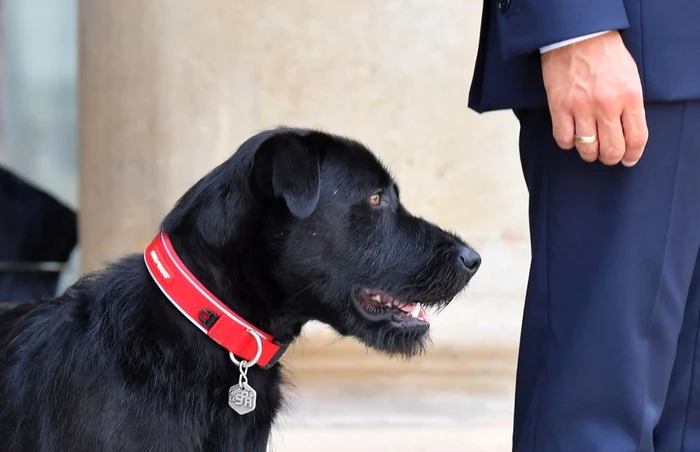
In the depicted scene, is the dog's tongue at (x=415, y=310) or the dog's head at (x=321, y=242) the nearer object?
the dog's head at (x=321, y=242)

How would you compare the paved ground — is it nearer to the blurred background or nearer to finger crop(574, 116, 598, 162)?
the blurred background

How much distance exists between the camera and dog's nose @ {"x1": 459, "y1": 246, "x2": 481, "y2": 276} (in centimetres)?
221

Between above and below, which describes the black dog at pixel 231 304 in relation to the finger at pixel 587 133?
below

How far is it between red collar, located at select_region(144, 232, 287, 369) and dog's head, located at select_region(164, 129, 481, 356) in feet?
0.16

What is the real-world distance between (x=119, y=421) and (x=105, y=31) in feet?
6.41

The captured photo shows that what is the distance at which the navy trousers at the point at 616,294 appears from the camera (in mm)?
1713

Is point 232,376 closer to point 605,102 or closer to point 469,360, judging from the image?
point 605,102

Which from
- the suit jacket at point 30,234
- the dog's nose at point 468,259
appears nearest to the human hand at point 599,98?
the dog's nose at point 468,259

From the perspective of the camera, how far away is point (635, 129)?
166 centimetres

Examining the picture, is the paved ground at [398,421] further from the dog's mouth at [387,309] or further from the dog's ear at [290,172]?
the dog's ear at [290,172]

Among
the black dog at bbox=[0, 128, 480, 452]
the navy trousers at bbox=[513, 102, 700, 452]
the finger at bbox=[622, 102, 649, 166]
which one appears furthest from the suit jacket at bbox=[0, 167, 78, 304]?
the finger at bbox=[622, 102, 649, 166]

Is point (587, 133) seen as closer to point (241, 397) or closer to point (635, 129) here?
point (635, 129)

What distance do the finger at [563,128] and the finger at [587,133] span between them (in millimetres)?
11

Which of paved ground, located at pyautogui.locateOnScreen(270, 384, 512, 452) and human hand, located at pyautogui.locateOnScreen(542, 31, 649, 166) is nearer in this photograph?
human hand, located at pyautogui.locateOnScreen(542, 31, 649, 166)
